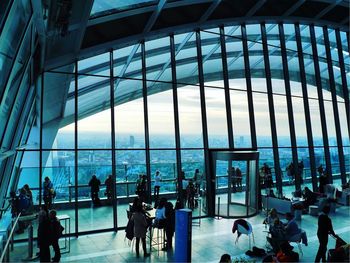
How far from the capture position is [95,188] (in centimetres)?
1080

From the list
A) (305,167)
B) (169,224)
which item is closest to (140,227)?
(169,224)

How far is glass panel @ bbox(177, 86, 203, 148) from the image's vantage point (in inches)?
491

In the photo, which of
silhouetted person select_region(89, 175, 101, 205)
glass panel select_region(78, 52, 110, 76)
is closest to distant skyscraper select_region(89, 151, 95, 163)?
silhouetted person select_region(89, 175, 101, 205)

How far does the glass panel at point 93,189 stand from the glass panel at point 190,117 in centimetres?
329

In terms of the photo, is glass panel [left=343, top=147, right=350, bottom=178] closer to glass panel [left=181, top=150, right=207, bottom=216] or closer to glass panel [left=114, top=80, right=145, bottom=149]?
glass panel [left=181, top=150, right=207, bottom=216]

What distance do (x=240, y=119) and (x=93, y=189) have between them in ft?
23.7

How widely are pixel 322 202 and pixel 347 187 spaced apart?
383cm

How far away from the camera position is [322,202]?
12.8 m

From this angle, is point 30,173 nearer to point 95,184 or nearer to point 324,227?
point 95,184

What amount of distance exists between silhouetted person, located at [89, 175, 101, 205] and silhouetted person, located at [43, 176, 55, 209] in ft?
4.35

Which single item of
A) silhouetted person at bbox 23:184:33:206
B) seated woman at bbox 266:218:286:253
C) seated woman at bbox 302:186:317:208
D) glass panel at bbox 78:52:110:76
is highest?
glass panel at bbox 78:52:110:76

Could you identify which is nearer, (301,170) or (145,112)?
(145,112)

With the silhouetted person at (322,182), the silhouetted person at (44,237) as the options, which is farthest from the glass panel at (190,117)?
the silhouetted person at (322,182)

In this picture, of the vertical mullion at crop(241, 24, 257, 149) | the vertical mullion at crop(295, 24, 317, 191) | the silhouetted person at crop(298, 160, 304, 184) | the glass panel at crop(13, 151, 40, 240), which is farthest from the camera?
the vertical mullion at crop(295, 24, 317, 191)
